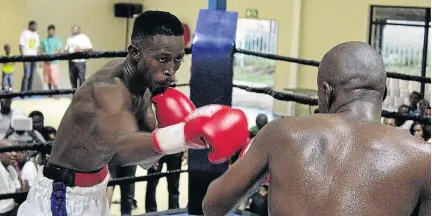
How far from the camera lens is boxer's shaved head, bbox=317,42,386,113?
1.32m

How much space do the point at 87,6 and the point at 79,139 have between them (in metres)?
7.88

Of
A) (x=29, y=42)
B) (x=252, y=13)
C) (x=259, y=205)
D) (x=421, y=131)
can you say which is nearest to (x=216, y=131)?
(x=259, y=205)

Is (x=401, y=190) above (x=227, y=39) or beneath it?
beneath

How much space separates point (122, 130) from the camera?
1924 millimetres

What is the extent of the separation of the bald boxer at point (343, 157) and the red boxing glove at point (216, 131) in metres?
0.49

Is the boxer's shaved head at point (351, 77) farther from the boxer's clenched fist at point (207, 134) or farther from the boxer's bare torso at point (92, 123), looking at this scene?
the boxer's bare torso at point (92, 123)

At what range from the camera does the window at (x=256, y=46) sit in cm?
852

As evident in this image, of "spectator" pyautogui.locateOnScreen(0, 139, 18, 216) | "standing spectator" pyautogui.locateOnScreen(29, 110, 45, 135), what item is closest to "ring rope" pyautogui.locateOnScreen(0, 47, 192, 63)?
"spectator" pyautogui.locateOnScreen(0, 139, 18, 216)

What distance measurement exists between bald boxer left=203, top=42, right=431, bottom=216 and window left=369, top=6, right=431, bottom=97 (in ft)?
20.3

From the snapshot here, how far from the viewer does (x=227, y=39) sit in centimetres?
292

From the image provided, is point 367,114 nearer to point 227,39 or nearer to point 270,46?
point 227,39

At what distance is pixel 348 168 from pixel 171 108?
1067 mm

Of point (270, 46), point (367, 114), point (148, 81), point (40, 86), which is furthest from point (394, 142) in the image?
point (40, 86)

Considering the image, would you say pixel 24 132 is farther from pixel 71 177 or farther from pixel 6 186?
pixel 71 177
